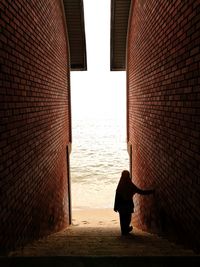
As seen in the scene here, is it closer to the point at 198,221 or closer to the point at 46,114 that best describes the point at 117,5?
the point at 46,114

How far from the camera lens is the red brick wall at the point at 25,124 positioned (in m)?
3.40

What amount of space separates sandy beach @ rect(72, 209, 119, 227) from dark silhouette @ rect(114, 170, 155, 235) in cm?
410

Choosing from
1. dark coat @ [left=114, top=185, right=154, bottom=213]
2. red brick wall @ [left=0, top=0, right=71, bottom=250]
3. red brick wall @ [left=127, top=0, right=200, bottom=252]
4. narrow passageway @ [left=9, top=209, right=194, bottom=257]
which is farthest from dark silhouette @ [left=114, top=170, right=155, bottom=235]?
red brick wall @ [left=0, top=0, right=71, bottom=250]

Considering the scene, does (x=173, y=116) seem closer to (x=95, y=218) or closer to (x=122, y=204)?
(x=122, y=204)

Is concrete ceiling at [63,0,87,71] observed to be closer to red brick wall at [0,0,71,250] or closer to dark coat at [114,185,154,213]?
red brick wall at [0,0,71,250]

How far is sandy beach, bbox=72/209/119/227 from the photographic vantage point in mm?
10266

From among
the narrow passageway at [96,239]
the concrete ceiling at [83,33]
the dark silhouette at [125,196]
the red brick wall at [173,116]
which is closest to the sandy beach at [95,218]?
the narrow passageway at [96,239]

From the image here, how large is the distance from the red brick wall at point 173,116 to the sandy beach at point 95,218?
12.5ft

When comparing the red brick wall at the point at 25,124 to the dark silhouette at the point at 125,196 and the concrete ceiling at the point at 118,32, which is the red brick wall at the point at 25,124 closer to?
the dark silhouette at the point at 125,196

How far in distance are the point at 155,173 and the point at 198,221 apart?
2.43 m

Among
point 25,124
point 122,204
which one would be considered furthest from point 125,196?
point 25,124

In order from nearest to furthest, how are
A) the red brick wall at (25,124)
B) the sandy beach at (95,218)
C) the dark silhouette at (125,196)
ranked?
the red brick wall at (25,124) < the dark silhouette at (125,196) < the sandy beach at (95,218)

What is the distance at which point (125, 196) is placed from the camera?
18.9 ft

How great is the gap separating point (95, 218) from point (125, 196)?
5.81 metres
